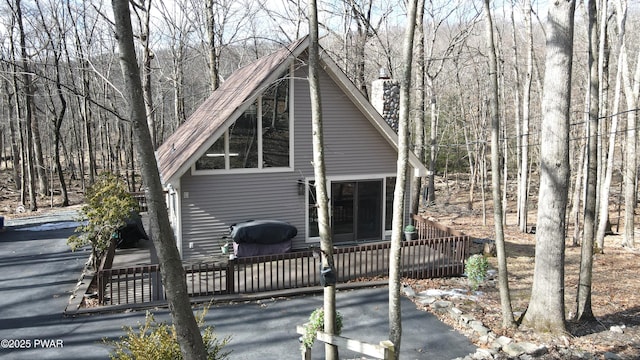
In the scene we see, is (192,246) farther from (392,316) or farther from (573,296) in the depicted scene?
(573,296)

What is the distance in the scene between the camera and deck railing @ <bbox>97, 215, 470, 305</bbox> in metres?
9.71

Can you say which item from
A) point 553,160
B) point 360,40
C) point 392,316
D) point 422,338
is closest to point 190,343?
point 392,316

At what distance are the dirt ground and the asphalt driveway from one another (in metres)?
0.91

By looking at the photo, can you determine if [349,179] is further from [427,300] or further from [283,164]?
[427,300]

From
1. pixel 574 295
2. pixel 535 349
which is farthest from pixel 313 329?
pixel 574 295

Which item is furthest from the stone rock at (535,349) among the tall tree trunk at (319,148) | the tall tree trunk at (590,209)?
the tall tree trunk at (319,148)

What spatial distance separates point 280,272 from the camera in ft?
37.2

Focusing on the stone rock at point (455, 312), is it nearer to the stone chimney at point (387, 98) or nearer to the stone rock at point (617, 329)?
the stone rock at point (617, 329)

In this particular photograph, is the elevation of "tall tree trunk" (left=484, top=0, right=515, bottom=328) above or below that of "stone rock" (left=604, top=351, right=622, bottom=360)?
above

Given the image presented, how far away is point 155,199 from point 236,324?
5.07 metres

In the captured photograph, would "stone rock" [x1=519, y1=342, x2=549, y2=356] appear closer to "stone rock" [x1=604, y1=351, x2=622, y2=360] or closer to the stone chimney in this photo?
"stone rock" [x1=604, y1=351, x2=622, y2=360]

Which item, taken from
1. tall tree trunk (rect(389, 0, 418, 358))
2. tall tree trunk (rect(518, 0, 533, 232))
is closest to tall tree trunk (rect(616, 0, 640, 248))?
tall tree trunk (rect(518, 0, 533, 232))

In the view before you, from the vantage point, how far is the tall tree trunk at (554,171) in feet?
24.5

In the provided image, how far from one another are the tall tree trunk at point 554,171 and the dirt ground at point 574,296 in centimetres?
48
